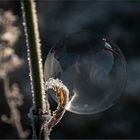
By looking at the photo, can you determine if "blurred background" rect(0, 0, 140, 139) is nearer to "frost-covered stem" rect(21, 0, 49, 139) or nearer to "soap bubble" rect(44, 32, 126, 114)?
"soap bubble" rect(44, 32, 126, 114)

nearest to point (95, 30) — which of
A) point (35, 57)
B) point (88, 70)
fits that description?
point (88, 70)

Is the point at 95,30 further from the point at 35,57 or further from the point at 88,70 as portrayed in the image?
the point at 35,57

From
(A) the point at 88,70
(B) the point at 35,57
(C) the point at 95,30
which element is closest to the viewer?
(B) the point at 35,57

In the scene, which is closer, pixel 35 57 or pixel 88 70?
pixel 35 57

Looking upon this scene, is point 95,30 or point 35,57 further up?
point 35,57

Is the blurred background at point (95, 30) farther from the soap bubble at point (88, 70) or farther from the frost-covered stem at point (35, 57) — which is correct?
the frost-covered stem at point (35, 57)

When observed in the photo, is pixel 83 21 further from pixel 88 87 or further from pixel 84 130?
pixel 88 87

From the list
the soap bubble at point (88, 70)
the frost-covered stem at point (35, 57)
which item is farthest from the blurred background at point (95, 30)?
the frost-covered stem at point (35, 57)
